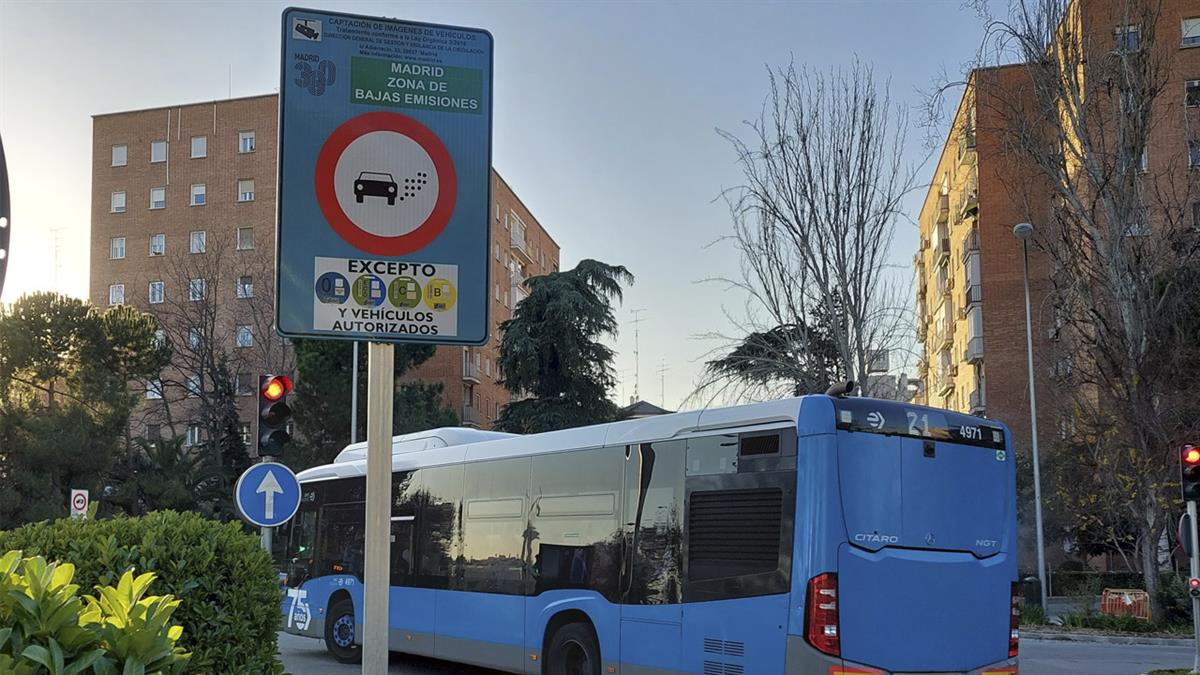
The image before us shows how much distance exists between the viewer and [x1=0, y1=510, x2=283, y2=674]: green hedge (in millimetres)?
6031

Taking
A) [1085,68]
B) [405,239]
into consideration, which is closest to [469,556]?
[405,239]

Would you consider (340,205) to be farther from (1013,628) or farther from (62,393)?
(62,393)

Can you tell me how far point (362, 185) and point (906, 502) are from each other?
6.94m

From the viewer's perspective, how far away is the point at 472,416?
67.8 m

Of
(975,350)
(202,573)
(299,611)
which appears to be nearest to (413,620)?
(299,611)

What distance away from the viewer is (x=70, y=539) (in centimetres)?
644

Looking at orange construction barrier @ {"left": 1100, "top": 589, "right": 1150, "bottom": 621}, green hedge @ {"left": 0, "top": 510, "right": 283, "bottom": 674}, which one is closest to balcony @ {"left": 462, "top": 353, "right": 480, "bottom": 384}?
orange construction barrier @ {"left": 1100, "top": 589, "right": 1150, "bottom": 621}

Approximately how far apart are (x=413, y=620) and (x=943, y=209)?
175 feet

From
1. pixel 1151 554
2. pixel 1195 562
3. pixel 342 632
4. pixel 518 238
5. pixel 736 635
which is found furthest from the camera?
pixel 518 238

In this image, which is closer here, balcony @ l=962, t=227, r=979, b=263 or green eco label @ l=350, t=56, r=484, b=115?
green eco label @ l=350, t=56, r=484, b=115

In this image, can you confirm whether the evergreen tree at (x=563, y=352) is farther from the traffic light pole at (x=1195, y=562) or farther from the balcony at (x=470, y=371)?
the traffic light pole at (x=1195, y=562)

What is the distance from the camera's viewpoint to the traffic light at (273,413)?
1290 centimetres

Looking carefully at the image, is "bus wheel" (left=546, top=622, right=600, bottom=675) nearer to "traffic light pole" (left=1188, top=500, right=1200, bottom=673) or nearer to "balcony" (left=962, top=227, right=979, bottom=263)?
"traffic light pole" (left=1188, top=500, right=1200, bottom=673)

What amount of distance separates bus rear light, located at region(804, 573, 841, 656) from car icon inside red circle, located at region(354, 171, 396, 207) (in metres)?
6.27
